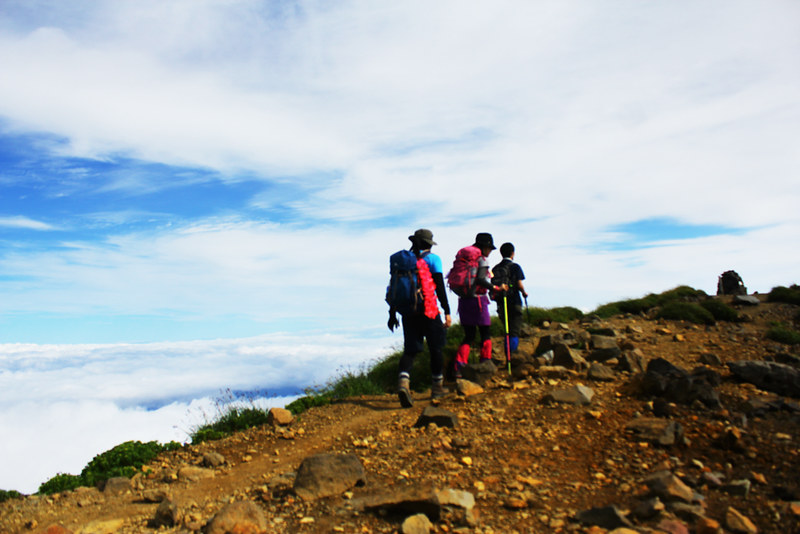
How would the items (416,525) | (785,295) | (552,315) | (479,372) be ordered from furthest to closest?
(785,295)
(552,315)
(479,372)
(416,525)

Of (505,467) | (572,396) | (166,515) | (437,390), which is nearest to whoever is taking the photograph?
(166,515)

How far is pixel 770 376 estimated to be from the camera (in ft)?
30.0

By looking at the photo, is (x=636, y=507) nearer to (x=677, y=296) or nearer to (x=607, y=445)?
(x=607, y=445)

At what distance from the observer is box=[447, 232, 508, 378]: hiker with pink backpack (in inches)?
429

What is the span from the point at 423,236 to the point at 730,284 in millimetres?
20542

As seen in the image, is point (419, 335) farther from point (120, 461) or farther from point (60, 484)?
point (60, 484)

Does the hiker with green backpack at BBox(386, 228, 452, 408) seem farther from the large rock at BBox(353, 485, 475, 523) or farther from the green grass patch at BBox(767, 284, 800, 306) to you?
the green grass patch at BBox(767, 284, 800, 306)

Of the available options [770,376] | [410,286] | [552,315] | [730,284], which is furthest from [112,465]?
[730,284]

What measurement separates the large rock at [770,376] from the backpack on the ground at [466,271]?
4637 millimetres

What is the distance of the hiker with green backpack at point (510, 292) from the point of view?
40.4 ft

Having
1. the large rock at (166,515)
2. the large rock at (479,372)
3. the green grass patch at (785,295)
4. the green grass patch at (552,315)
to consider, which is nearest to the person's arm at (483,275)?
the large rock at (479,372)

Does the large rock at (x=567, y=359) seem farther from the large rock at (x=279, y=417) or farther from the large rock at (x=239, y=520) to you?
the large rock at (x=239, y=520)

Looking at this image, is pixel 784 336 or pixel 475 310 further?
pixel 784 336

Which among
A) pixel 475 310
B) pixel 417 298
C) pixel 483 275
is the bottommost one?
pixel 475 310
